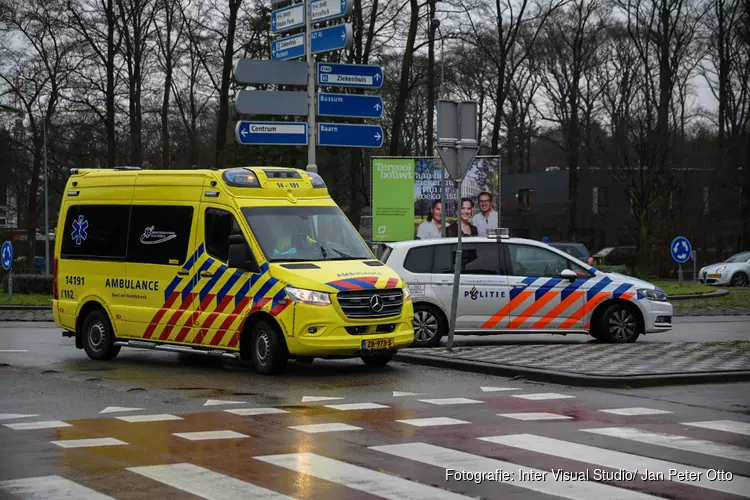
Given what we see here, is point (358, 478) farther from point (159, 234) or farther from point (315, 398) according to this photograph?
point (159, 234)

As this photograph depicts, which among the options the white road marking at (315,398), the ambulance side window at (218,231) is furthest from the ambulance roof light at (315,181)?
the white road marking at (315,398)

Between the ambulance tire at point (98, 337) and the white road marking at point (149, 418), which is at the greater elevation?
the ambulance tire at point (98, 337)

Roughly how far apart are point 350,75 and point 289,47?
4.57ft

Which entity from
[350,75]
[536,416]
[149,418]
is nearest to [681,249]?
[350,75]

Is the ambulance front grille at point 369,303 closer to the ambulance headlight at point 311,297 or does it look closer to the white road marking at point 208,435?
the ambulance headlight at point 311,297

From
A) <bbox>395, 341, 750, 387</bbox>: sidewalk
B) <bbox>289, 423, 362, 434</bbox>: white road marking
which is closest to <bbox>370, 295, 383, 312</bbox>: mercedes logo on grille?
<bbox>395, 341, 750, 387</bbox>: sidewalk

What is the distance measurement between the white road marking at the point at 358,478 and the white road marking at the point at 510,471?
1.12 feet

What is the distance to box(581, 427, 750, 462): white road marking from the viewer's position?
8289mm

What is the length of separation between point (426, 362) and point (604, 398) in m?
3.91

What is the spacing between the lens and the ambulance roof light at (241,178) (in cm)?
1509

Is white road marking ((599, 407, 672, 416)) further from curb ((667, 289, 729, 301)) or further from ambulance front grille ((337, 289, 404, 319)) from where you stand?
curb ((667, 289, 729, 301))

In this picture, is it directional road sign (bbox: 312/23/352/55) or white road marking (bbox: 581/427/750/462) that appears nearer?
white road marking (bbox: 581/427/750/462)

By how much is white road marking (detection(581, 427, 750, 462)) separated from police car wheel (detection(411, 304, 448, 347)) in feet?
26.9

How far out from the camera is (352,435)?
9.28 m
